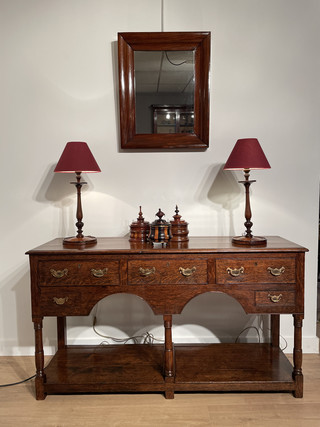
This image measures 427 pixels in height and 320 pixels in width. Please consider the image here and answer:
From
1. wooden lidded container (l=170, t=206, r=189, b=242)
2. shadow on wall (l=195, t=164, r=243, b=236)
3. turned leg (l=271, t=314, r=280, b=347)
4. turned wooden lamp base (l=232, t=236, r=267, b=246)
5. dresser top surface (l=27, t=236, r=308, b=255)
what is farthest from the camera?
shadow on wall (l=195, t=164, r=243, b=236)

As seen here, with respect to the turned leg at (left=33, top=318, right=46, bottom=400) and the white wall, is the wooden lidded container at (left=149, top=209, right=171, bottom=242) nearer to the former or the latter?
the white wall

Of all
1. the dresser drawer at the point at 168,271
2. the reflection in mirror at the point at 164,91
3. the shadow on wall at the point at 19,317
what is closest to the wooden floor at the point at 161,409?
the shadow on wall at the point at 19,317

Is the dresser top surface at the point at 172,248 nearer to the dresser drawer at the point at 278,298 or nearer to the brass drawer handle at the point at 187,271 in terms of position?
the brass drawer handle at the point at 187,271

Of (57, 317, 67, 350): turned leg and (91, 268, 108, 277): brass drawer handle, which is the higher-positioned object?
(91, 268, 108, 277): brass drawer handle

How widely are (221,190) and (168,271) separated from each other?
0.79 m

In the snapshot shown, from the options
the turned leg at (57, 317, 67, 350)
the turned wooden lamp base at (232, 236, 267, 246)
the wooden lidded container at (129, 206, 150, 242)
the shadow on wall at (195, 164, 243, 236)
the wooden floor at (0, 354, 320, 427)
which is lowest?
the wooden floor at (0, 354, 320, 427)

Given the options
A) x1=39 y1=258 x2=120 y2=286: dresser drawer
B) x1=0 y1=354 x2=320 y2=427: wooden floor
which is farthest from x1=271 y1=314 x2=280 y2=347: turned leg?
x1=39 y1=258 x2=120 y2=286: dresser drawer

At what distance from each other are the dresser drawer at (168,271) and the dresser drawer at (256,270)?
0.10m

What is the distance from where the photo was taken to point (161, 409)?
1712 millimetres

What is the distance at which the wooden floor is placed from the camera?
1620 mm

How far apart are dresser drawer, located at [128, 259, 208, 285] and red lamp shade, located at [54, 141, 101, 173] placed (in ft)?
2.05

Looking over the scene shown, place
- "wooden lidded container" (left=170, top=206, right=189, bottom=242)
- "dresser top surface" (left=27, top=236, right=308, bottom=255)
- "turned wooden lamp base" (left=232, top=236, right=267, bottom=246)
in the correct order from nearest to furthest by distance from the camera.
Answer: "dresser top surface" (left=27, top=236, right=308, bottom=255), "turned wooden lamp base" (left=232, top=236, right=267, bottom=246), "wooden lidded container" (left=170, top=206, right=189, bottom=242)

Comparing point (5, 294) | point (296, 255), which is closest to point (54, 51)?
point (5, 294)

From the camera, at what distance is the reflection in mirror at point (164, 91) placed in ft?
7.14
